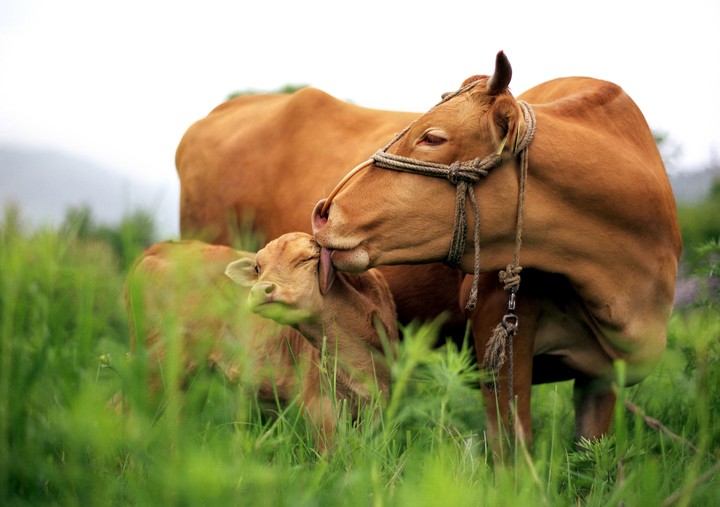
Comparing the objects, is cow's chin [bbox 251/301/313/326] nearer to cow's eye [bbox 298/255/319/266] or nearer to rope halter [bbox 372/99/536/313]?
cow's eye [bbox 298/255/319/266]

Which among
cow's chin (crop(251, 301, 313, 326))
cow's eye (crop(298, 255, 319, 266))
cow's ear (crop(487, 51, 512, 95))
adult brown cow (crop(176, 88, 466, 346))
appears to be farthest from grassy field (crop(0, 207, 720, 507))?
adult brown cow (crop(176, 88, 466, 346))

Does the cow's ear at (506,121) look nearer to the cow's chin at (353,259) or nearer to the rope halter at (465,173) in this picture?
the rope halter at (465,173)

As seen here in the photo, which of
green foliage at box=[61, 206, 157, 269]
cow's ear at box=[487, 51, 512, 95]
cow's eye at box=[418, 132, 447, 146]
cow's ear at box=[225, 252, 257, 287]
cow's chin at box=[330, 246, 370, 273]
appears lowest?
cow's ear at box=[225, 252, 257, 287]

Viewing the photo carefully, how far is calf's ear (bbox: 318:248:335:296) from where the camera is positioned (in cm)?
342

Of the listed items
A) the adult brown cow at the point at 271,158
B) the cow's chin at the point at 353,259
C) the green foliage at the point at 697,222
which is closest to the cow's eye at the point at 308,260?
the cow's chin at the point at 353,259

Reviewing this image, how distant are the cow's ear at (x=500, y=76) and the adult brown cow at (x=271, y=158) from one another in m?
1.68

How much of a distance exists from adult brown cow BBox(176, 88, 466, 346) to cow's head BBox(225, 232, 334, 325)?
4.43 ft

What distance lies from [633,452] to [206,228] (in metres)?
4.36

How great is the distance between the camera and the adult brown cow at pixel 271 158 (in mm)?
5531

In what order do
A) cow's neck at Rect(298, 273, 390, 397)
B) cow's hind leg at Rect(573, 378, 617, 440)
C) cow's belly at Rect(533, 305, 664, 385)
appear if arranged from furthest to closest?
cow's hind leg at Rect(573, 378, 617, 440), cow's belly at Rect(533, 305, 664, 385), cow's neck at Rect(298, 273, 390, 397)

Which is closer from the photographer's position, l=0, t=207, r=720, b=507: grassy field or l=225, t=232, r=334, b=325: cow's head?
l=0, t=207, r=720, b=507: grassy field

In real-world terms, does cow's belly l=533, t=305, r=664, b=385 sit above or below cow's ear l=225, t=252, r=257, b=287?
below

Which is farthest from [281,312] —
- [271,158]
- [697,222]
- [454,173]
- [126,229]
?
[697,222]

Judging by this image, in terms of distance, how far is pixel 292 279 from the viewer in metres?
3.36
